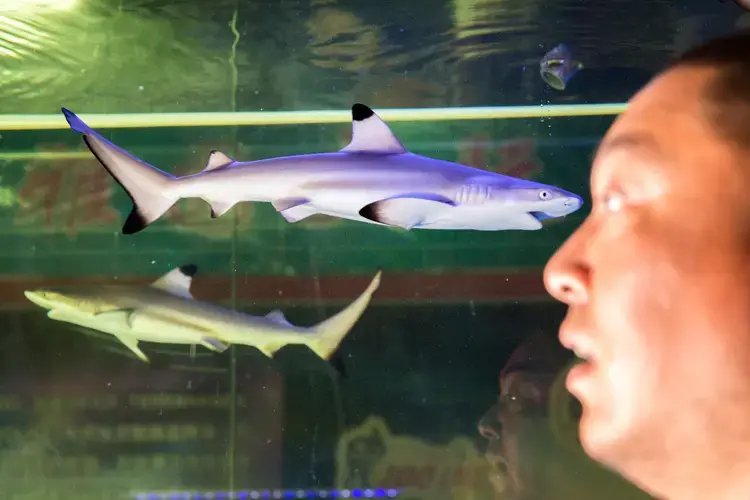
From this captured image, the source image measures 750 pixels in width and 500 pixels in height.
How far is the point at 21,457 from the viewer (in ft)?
5.77

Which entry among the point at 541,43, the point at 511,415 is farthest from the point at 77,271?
the point at 541,43

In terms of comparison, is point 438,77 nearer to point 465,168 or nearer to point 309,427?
point 465,168

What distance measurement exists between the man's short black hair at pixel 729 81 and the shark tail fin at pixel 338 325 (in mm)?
1384

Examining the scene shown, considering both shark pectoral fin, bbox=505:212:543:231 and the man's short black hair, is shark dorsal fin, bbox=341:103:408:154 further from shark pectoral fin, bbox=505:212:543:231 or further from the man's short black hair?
the man's short black hair

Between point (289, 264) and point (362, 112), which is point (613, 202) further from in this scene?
point (289, 264)

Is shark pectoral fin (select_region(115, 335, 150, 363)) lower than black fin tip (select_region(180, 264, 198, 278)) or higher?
lower

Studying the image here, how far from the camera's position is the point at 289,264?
182cm

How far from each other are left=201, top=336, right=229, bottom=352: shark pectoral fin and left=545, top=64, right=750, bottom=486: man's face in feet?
4.74

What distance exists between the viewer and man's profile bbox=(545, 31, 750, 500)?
13.7 inches

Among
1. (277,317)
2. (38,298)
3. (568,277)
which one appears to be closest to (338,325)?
(277,317)

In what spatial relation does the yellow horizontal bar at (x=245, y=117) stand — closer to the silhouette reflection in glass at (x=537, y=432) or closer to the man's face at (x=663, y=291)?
the silhouette reflection in glass at (x=537, y=432)

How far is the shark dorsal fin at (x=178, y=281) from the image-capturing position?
5.73 feet

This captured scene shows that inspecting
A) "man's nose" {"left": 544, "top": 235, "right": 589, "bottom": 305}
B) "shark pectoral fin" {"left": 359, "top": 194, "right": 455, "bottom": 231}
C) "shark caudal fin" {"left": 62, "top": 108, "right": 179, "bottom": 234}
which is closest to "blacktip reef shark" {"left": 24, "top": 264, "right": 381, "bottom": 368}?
"shark caudal fin" {"left": 62, "top": 108, "right": 179, "bottom": 234}

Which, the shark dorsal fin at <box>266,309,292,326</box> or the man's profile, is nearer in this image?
the man's profile
